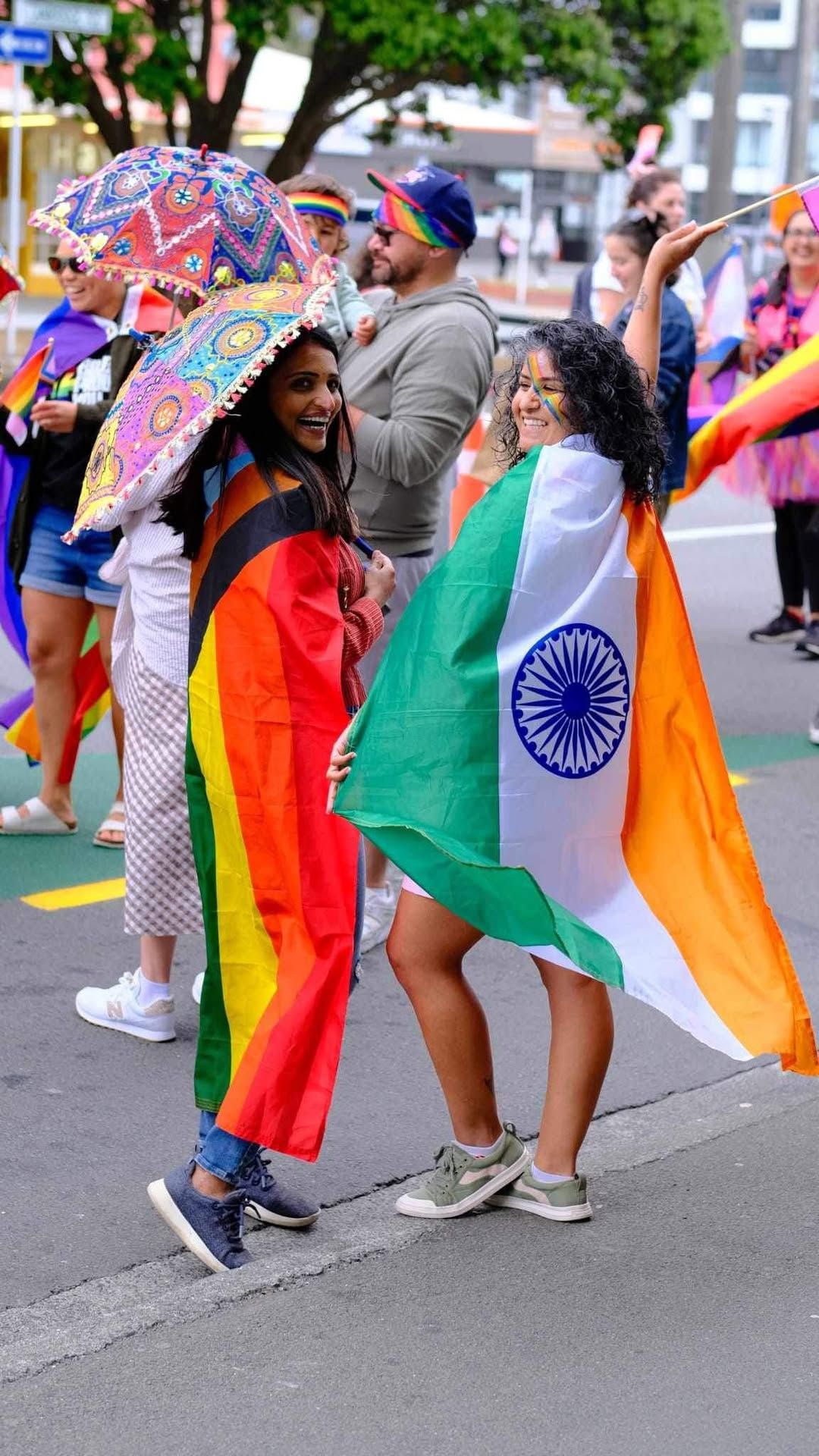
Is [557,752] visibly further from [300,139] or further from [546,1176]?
[300,139]

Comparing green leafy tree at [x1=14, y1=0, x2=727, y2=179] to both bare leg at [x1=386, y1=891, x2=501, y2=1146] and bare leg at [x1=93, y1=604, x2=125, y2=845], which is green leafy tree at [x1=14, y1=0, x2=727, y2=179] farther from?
bare leg at [x1=386, y1=891, x2=501, y2=1146]

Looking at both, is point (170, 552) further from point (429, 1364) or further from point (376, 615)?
point (429, 1364)

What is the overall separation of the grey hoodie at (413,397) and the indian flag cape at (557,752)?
5.34ft

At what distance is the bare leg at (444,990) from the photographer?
3600 millimetres

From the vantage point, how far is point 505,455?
3766 millimetres

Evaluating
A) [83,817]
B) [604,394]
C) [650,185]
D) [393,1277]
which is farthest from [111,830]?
[650,185]

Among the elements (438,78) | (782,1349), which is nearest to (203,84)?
(438,78)

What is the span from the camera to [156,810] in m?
4.21

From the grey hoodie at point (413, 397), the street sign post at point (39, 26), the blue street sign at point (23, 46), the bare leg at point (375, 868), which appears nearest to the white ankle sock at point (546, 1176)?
the bare leg at point (375, 868)

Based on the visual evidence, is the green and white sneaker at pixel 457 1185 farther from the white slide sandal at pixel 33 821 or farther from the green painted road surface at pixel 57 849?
the white slide sandal at pixel 33 821

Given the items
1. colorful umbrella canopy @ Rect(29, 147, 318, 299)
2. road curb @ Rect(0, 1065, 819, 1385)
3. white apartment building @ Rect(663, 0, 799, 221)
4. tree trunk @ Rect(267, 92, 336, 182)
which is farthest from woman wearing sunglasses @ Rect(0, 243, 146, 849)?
white apartment building @ Rect(663, 0, 799, 221)

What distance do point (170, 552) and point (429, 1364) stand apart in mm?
1750

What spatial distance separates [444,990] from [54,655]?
9.00ft

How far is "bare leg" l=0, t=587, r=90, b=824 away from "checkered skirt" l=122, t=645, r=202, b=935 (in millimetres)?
1727
